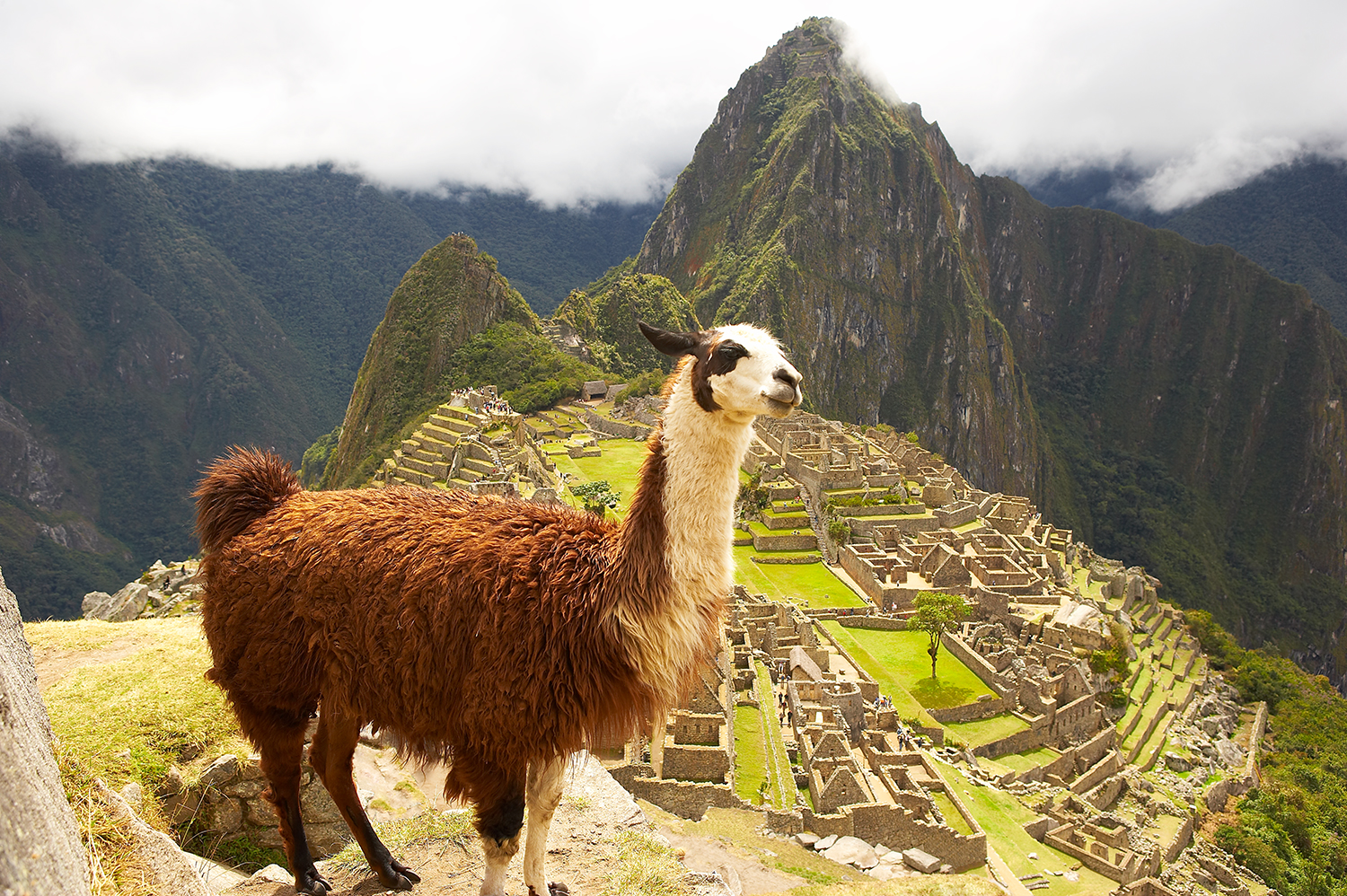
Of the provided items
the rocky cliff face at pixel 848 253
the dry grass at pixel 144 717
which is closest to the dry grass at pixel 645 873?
the dry grass at pixel 144 717

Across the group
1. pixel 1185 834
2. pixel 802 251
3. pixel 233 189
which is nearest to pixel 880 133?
pixel 802 251

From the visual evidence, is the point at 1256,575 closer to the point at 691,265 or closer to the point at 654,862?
Answer: the point at 691,265

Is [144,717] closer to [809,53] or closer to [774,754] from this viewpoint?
[774,754]

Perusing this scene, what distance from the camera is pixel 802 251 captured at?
11094 cm

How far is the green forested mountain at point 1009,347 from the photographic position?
109 m

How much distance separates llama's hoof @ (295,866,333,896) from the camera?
12.1 feet

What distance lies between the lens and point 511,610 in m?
2.99

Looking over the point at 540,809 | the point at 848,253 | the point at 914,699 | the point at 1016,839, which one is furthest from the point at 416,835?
the point at 848,253

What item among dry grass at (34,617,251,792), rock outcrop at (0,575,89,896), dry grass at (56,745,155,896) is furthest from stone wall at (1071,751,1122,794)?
rock outcrop at (0,575,89,896)

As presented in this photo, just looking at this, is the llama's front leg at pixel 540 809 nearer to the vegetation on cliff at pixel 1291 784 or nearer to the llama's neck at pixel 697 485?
the llama's neck at pixel 697 485

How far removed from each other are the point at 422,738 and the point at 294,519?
1.12 m

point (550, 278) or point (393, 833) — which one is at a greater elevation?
point (550, 278)

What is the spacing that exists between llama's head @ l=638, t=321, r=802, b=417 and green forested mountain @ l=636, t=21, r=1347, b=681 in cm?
9440

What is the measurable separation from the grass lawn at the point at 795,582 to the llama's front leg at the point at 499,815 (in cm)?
2092
